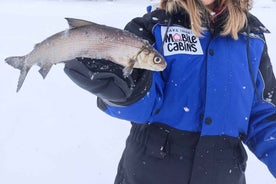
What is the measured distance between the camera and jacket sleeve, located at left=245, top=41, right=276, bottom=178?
2.58 meters

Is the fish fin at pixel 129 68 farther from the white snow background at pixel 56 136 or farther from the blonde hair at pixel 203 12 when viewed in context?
the white snow background at pixel 56 136

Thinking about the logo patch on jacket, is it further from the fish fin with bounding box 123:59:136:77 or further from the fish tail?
the fish tail

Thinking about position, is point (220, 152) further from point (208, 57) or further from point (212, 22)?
point (212, 22)

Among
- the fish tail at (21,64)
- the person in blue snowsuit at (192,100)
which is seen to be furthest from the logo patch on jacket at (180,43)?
the fish tail at (21,64)

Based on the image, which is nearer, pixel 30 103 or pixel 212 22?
pixel 212 22

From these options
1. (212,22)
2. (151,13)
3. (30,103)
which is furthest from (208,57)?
(30,103)

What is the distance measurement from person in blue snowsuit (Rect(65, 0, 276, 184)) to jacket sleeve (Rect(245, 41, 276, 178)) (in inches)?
3.8

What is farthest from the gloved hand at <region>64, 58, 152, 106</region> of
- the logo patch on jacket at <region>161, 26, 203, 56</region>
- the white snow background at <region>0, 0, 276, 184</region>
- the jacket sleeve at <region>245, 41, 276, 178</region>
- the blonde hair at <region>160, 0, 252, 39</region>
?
the white snow background at <region>0, 0, 276, 184</region>

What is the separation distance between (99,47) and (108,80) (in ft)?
0.64

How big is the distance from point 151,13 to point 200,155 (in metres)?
0.85

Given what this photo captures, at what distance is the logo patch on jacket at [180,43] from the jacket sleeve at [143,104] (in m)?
0.09

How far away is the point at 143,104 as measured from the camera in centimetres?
221

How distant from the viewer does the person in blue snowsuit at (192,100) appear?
230 cm

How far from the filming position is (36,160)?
201 inches
